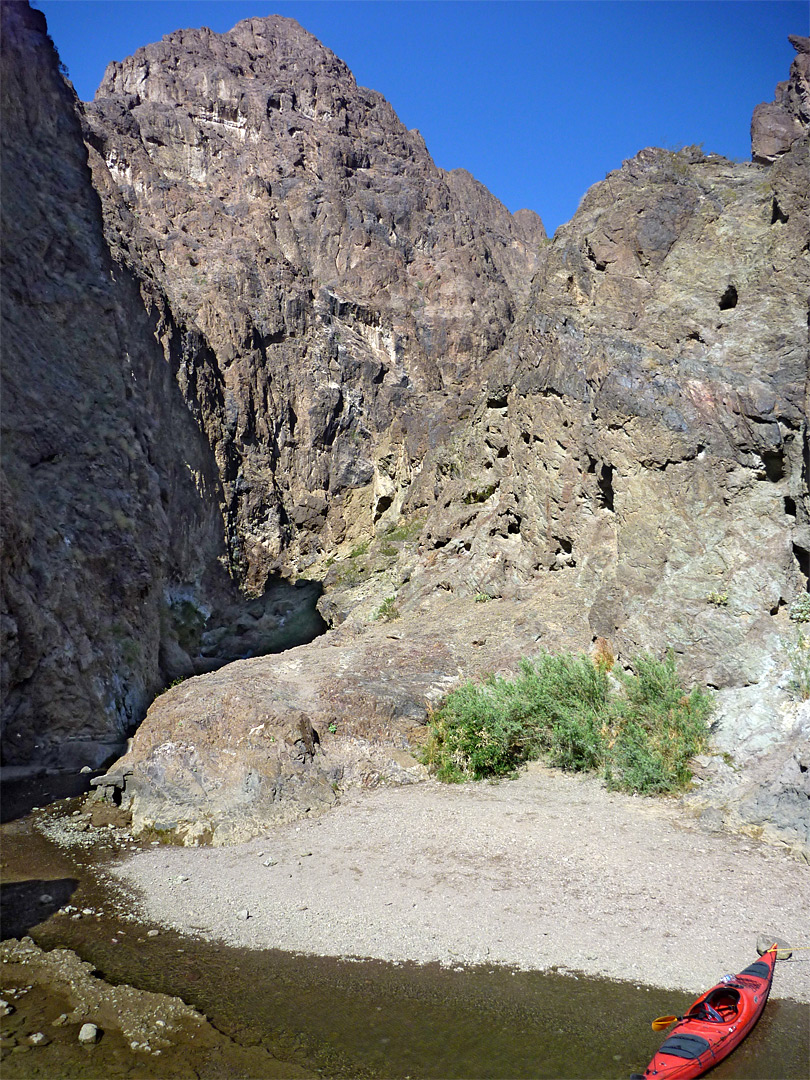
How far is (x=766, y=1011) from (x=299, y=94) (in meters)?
58.2

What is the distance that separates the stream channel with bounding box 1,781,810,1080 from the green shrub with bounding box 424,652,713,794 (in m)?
5.83

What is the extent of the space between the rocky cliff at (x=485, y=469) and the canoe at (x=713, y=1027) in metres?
3.99

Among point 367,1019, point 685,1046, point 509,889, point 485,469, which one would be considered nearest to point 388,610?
point 485,469

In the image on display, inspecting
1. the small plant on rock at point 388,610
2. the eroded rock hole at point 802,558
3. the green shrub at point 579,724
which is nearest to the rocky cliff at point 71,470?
the small plant on rock at point 388,610

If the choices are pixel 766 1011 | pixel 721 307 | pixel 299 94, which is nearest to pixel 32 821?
pixel 766 1011

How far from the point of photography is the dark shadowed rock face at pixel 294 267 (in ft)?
121

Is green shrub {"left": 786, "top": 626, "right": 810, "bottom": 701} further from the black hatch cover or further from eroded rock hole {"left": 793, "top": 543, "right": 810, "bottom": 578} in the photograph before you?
the black hatch cover

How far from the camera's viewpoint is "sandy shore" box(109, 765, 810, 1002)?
8703mm

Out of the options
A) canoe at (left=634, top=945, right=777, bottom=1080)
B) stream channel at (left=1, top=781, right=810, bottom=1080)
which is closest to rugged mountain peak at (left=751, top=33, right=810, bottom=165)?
canoe at (left=634, top=945, right=777, bottom=1080)

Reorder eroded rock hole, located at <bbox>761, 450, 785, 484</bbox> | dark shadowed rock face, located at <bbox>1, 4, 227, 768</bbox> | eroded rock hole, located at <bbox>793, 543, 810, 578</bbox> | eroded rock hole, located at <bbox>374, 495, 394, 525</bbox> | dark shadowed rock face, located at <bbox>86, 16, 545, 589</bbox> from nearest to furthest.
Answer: eroded rock hole, located at <bbox>793, 543, 810, 578</bbox> → eroded rock hole, located at <bbox>761, 450, 785, 484</bbox> → dark shadowed rock face, located at <bbox>1, 4, 227, 768</bbox> → eroded rock hole, located at <bbox>374, 495, 394, 525</bbox> → dark shadowed rock face, located at <bbox>86, 16, 545, 589</bbox>

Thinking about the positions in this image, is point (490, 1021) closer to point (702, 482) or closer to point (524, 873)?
point (524, 873)

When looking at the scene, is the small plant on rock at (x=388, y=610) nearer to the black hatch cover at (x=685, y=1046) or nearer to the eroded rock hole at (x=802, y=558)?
the eroded rock hole at (x=802, y=558)

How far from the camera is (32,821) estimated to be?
44.7 feet

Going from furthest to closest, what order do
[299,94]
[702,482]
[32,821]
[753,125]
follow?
[299,94] < [753,125] < [702,482] < [32,821]
